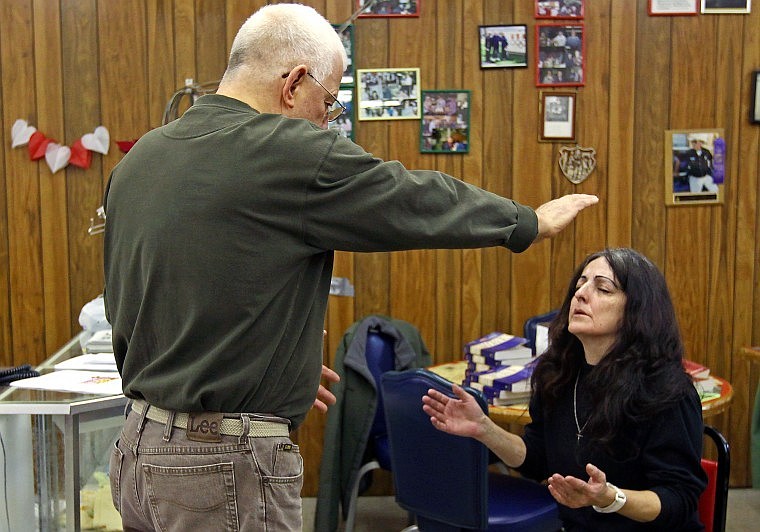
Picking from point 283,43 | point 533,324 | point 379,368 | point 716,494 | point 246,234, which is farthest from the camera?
point 533,324

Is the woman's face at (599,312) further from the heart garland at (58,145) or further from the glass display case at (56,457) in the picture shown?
the heart garland at (58,145)

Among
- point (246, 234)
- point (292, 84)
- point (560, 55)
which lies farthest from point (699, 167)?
point (246, 234)

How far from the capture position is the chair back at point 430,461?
8.48 feet

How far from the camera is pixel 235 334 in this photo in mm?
1500

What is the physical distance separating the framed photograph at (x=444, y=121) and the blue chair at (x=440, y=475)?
5.10 ft

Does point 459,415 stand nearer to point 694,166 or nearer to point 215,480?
point 215,480

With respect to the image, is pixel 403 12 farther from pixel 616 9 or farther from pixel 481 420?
pixel 481 420

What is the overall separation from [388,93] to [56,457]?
2219 mm

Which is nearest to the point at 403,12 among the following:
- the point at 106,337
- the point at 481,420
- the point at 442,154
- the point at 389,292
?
the point at 442,154

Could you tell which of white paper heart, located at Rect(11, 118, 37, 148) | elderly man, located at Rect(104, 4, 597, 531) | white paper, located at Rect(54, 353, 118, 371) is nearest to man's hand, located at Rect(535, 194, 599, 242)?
elderly man, located at Rect(104, 4, 597, 531)

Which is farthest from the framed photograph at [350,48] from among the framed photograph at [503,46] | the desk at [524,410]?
the desk at [524,410]

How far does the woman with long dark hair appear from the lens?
2002 millimetres

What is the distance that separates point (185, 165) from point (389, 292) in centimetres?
263

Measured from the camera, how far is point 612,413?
6.81 ft
